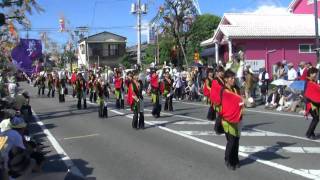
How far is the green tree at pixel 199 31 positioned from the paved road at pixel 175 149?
31.9m

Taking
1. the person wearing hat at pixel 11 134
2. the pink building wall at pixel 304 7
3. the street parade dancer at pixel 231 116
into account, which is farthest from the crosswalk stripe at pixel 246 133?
the pink building wall at pixel 304 7

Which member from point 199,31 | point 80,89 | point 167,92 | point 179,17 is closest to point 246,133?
point 167,92

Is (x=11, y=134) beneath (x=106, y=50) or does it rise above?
beneath

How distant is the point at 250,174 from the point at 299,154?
2141mm

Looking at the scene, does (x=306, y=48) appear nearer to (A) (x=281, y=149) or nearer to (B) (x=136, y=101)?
(B) (x=136, y=101)

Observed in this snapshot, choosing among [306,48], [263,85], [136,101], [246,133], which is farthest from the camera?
[306,48]

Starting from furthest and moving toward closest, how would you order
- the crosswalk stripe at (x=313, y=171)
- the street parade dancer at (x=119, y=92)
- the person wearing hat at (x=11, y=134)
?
the street parade dancer at (x=119, y=92) < the crosswalk stripe at (x=313, y=171) < the person wearing hat at (x=11, y=134)

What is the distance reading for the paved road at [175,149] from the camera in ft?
31.0

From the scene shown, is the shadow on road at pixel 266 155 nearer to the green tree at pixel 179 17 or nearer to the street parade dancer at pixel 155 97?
the street parade dancer at pixel 155 97

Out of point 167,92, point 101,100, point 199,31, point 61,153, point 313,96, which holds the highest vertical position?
point 199,31

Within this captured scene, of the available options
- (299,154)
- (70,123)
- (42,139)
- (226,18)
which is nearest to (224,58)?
(226,18)

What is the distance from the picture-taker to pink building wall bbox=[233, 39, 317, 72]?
37.1 meters

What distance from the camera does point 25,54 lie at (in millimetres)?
18250

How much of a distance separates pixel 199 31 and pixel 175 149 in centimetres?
4544
